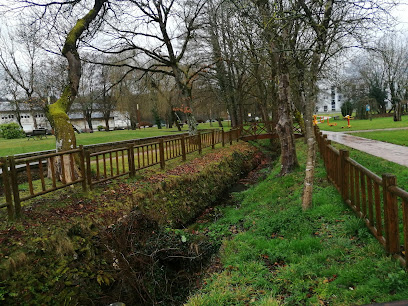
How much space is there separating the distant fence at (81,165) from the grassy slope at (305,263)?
121 inches

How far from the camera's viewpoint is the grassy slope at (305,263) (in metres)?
2.84

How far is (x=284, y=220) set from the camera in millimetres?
5168

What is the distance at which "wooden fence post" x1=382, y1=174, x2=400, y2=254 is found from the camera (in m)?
3.00

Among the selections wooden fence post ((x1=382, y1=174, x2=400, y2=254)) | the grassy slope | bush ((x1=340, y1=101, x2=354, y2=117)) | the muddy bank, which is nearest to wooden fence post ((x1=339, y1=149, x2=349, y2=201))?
the grassy slope

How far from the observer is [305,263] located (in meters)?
3.57

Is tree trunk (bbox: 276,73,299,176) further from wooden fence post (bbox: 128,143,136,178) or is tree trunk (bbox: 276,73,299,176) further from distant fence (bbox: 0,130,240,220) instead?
wooden fence post (bbox: 128,143,136,178)

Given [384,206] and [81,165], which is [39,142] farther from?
[384,206]

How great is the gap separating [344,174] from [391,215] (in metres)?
2.12

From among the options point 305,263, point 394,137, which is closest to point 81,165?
point 305,263

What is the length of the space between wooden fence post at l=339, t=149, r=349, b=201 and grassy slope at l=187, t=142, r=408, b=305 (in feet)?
0.79

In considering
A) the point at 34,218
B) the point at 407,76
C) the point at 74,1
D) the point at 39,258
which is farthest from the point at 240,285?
the point at 407,76

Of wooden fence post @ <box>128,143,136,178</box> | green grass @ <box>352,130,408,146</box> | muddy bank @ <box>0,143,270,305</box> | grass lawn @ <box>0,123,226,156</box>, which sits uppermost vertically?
grass lawn @ <box>0,123,226,156</box>

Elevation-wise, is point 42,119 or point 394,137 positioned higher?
point 42,119

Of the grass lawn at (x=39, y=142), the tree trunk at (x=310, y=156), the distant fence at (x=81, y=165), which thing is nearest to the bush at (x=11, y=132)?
the grass lawn at (x=39, y=142)
